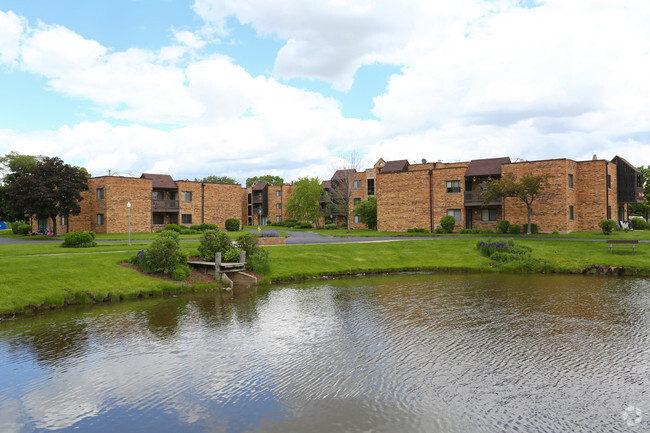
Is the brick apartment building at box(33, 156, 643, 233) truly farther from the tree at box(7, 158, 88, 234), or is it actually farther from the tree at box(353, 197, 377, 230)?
the tree at box(7, 158, 88, 234)

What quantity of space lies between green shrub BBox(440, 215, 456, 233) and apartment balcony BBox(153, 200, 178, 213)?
3480 cm

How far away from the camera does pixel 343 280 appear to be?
23172 mm

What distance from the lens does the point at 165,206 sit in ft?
191

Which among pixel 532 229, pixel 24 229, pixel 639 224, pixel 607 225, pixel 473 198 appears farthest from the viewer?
pixel 24 229

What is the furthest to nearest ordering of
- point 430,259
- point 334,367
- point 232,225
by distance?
1. point 232,225
2. point 430,259
3. point 334,367

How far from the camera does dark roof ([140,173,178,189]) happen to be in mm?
59384

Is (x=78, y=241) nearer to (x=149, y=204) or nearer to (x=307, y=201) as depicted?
(x=149, y=204)

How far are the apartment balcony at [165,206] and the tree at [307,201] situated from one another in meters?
23.5

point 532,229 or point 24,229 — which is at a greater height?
point 24,229

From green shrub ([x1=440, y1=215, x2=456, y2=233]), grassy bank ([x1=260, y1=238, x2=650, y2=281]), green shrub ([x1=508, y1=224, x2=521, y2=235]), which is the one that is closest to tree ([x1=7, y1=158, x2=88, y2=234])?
grassy bank ([x1=260, y1=238, x2=650, y2=281])

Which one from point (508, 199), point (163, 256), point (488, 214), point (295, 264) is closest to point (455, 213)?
point (488, 214)

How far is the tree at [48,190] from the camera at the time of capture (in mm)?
44594

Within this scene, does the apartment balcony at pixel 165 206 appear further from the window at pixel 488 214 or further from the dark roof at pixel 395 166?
the window at pixel 488 214

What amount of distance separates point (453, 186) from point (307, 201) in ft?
103
